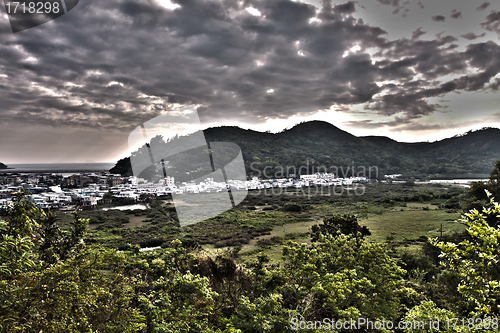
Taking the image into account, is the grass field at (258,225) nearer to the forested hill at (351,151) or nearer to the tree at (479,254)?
the tree at (479,254)

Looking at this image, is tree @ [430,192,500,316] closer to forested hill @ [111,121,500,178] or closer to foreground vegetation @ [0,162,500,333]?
foreground vegetation @ [0,162,500,333]

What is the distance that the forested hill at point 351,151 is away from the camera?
10525 centimetres

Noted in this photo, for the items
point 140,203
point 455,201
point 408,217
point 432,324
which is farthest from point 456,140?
point 432,324

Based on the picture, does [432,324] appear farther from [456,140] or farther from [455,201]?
[456,140]

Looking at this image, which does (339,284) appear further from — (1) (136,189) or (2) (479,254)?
(1) (136,189)

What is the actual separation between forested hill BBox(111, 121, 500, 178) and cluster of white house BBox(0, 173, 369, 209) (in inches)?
472

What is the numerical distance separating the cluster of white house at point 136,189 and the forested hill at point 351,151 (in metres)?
12.0

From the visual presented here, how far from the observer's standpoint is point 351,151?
130 m

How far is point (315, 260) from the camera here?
7441 millimetres

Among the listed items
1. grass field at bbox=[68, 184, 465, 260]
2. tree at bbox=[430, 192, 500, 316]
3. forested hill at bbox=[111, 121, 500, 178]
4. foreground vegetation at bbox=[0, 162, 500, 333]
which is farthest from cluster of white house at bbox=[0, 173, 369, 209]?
forested hill at bbox=[111, 121, 500, 178]

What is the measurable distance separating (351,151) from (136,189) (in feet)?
370

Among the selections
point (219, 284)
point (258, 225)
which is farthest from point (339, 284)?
point (258, 225)

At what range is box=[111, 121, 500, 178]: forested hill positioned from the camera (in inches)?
4144

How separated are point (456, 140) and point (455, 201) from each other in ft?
444
